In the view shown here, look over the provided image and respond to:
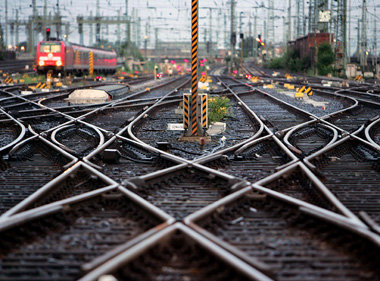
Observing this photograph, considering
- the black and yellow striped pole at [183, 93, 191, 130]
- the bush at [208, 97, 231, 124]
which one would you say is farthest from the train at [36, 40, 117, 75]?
the black and yellow striped pole at [183, 93, 191, 130]

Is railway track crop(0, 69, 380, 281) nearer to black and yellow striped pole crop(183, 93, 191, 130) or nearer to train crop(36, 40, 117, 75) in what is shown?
black and yellow striped pole crop(183, 93, 191, 130)

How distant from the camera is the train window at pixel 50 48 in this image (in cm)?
3779

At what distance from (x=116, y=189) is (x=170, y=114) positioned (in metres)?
10.3

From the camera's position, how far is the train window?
37.8 metres

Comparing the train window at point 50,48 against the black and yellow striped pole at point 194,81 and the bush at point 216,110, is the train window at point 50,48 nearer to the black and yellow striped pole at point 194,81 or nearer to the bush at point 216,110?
the bush at point 216,110

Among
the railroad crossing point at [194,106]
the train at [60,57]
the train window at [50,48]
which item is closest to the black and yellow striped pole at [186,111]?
the railroad crossing point at [194,106]

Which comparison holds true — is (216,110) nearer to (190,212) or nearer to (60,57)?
(190,212)

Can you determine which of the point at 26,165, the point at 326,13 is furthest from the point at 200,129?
the point at 326,13

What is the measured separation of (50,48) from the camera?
38031 mm

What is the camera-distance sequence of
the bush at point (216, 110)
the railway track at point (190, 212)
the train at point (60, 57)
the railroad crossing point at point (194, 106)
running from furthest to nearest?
1. the train at point (60, 57)
2. the bush at point (216, 110)
3. the railroad crossing point at point (194, 106)
4. the railway track at point (190, 212)

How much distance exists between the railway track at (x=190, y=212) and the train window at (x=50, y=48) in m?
29.2

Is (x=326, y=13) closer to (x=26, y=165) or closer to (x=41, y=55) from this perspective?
(x=41, y=55)

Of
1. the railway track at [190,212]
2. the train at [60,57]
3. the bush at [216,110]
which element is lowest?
the railway track at [190,212]

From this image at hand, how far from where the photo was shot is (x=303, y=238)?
4.48 m
